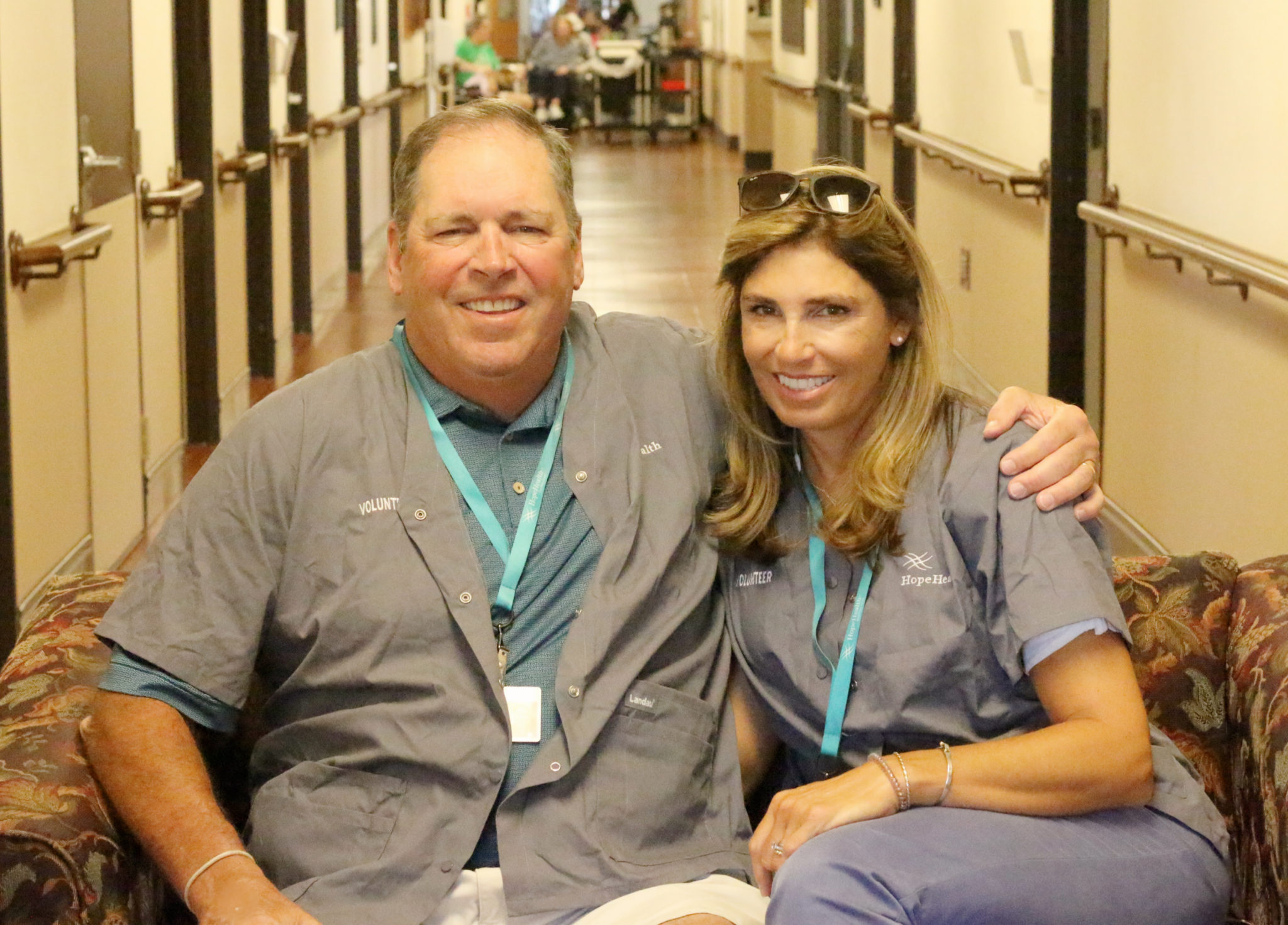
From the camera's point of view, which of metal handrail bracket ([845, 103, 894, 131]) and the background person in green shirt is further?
the background person in green shirt

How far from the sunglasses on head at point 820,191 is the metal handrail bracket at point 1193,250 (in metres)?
1.61

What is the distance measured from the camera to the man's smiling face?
2.13 meters

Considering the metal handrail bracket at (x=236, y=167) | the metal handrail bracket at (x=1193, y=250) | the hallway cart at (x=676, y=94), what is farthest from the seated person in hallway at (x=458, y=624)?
the hallway cart at (x=676, y=94)

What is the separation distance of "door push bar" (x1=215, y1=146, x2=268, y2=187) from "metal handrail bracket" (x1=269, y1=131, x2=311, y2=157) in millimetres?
646

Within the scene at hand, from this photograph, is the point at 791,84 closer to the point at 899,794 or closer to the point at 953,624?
the point at 953,624

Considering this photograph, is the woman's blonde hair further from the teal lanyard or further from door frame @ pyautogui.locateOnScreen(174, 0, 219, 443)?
door frame @ pyautogui.locateOnScreen(174, 0, 219, 443)

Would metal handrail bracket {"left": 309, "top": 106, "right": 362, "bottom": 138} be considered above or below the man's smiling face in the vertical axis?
above

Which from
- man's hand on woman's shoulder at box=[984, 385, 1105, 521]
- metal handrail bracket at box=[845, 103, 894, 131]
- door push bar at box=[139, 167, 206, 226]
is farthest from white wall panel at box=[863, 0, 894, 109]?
man's hand on woman's shoulder at box=[984, 385, 1105, 521]

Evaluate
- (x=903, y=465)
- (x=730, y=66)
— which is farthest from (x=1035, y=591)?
(x=730, y=66)

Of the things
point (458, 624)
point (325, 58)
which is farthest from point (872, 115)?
point (458, 624)

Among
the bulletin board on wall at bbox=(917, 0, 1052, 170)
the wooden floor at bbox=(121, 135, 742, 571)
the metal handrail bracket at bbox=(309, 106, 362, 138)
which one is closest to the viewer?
the bulletin board on wall at bbox=(917, 0, 1052, 170)

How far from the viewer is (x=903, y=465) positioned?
2.02m

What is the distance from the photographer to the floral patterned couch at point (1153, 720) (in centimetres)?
179

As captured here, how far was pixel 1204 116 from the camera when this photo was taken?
13.2 ft
